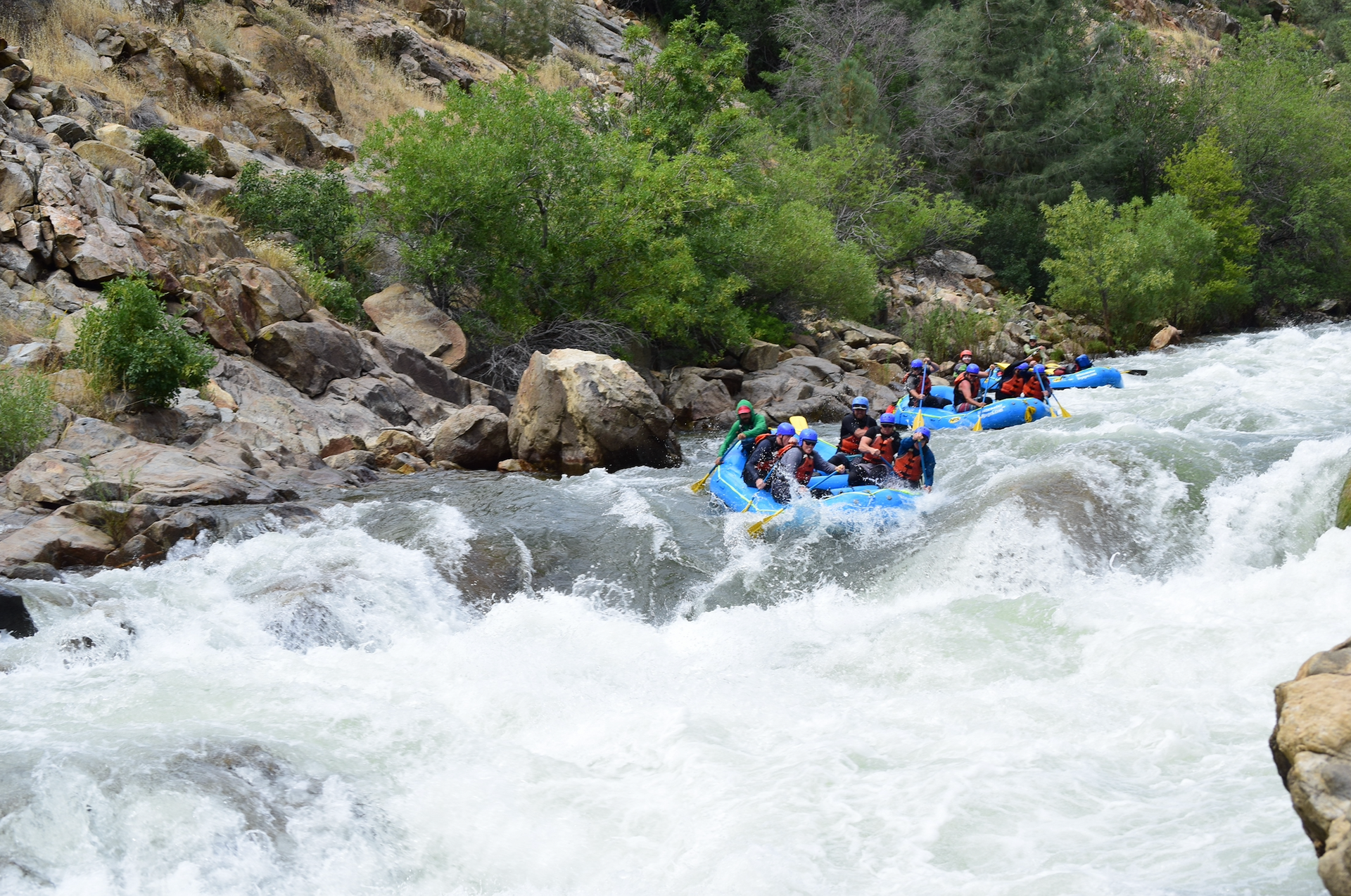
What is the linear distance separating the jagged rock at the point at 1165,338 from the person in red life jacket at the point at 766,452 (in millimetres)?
16483

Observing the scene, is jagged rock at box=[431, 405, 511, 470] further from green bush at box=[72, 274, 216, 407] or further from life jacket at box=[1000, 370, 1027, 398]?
life jacket at box=[1000, 370, 1027, 398]

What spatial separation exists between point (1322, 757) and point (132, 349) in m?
10.5

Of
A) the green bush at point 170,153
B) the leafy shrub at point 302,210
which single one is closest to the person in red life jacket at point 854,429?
the leafy shrub at point 302,210

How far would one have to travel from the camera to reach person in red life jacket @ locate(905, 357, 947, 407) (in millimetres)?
15641

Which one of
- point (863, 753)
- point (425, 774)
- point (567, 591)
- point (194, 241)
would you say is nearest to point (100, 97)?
point (194, 241)

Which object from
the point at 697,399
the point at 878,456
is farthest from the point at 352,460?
the point at 697,399

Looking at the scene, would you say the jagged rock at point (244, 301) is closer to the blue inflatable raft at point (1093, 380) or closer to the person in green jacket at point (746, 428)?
the person in green jacket at point (746, 428)

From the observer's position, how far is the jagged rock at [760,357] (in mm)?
19125

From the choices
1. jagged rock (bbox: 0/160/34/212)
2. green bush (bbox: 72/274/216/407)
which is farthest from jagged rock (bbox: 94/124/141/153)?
green bush (bbox: 72/274/216/407)

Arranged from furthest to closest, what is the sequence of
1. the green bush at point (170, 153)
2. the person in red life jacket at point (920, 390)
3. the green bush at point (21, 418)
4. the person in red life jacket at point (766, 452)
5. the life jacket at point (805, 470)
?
the person in red life jacket at point (920, 390) < the green bush at point (170, 153) < the person in red life jacket at point (766, 452) < the life jacket at point (805, 470) < the green bush at point (21, 418)

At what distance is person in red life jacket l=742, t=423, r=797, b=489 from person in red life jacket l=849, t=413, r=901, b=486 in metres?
0.72

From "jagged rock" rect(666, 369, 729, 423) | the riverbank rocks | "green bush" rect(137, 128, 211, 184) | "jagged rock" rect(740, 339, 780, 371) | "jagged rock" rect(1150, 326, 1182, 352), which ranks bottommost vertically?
"jagged rock" rect(666, 369, 729, 423)

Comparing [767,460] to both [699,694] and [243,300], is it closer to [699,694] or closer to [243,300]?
[699,694]

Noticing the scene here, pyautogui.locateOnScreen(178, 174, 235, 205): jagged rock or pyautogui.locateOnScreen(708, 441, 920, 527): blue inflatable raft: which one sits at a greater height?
pyautogui.locateOnScreen(708, 441, 920, 527): blue inflatable raft
